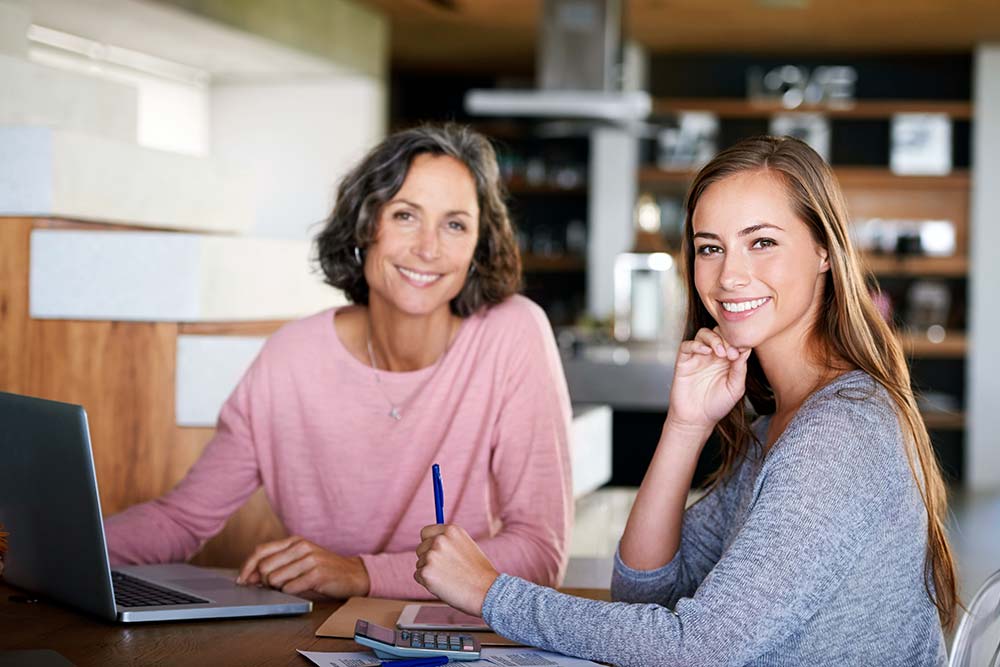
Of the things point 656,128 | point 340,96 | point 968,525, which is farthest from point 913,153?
point 340,96

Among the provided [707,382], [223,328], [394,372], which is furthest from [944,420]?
[707,382]

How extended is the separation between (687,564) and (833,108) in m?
6.45

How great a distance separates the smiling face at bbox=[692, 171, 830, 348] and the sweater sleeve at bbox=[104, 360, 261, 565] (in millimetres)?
942

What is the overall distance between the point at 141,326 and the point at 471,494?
125 centimetres

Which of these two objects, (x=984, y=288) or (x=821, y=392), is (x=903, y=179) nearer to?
(x=984, y=288)

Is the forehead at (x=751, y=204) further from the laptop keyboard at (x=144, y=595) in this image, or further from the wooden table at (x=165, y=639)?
the laptop keyboard at (x=144, y=595)

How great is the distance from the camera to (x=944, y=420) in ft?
25.3

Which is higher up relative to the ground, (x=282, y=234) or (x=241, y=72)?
(x=241, y=72)

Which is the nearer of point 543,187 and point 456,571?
point 456,571

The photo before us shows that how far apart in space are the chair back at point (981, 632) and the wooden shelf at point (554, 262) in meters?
6.61

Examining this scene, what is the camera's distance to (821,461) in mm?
1356

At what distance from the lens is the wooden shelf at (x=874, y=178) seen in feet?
25.4

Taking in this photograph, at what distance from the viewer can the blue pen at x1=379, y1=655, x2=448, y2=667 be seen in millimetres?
1326

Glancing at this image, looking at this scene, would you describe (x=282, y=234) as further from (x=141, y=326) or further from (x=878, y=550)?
(x=878, y=550)
